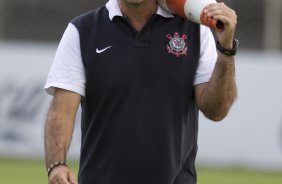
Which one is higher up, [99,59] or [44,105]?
[99,59]

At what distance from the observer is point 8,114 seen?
50.1 ft

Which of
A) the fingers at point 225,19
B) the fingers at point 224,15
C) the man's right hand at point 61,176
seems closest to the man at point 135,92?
the man's right hand at point 61,176

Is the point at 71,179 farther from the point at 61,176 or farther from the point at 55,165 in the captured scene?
the point at 55,165

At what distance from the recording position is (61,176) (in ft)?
17.8

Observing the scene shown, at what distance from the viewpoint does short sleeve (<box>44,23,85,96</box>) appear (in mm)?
5773

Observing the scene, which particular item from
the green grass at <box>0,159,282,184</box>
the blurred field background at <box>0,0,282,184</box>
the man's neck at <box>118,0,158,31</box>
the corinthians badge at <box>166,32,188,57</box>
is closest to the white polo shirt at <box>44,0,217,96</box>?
the corinthians badge at <box>166,32,188,57</box>

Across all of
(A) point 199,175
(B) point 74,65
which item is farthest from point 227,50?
(A) point 199,175

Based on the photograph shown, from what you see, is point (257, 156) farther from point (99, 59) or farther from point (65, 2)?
point (99, 59)

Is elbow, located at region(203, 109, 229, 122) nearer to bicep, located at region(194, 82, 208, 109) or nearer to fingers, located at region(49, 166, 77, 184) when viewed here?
bicep, located at region(194, 82, 208, 109)

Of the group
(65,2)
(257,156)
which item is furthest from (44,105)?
(257,156)

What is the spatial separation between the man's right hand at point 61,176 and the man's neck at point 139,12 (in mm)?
923

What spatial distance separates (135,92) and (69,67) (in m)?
0.40

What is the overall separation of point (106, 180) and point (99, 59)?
2.17 feet

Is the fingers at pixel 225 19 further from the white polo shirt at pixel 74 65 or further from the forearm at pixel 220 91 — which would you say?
the white polo shirt at pixel 74 65
